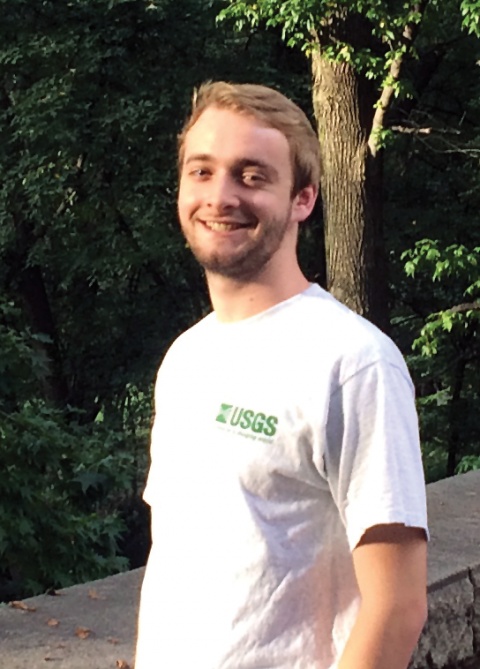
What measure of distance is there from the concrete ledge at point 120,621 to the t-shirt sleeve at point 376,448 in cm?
102

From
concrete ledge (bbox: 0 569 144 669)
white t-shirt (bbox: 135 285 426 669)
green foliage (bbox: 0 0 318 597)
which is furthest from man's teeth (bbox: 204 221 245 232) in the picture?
green foliage (bbox: 0 0 318 597)

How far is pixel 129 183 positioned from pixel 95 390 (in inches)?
154

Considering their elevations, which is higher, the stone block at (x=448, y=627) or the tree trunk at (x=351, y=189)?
the tree trunk at (x=351, y=189)

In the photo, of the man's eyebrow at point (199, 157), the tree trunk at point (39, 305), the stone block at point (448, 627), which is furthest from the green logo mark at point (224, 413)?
the tree trunk at point (39, 305)

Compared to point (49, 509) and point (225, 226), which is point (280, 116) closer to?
point (225, 226)

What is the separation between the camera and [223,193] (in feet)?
5.08

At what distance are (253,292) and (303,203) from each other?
155 mm

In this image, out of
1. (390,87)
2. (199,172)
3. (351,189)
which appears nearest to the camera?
(199,172)

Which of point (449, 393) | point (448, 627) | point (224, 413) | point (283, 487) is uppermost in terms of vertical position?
point (224, 413)

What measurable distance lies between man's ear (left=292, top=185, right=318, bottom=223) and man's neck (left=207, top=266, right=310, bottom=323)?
3.0 inches

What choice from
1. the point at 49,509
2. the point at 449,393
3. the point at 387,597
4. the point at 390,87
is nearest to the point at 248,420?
the point at 387,597

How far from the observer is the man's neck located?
1.54m

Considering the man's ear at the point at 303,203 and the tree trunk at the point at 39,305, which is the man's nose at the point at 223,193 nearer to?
the man's ear at the point at 303,203

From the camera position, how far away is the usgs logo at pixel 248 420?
1.42m
